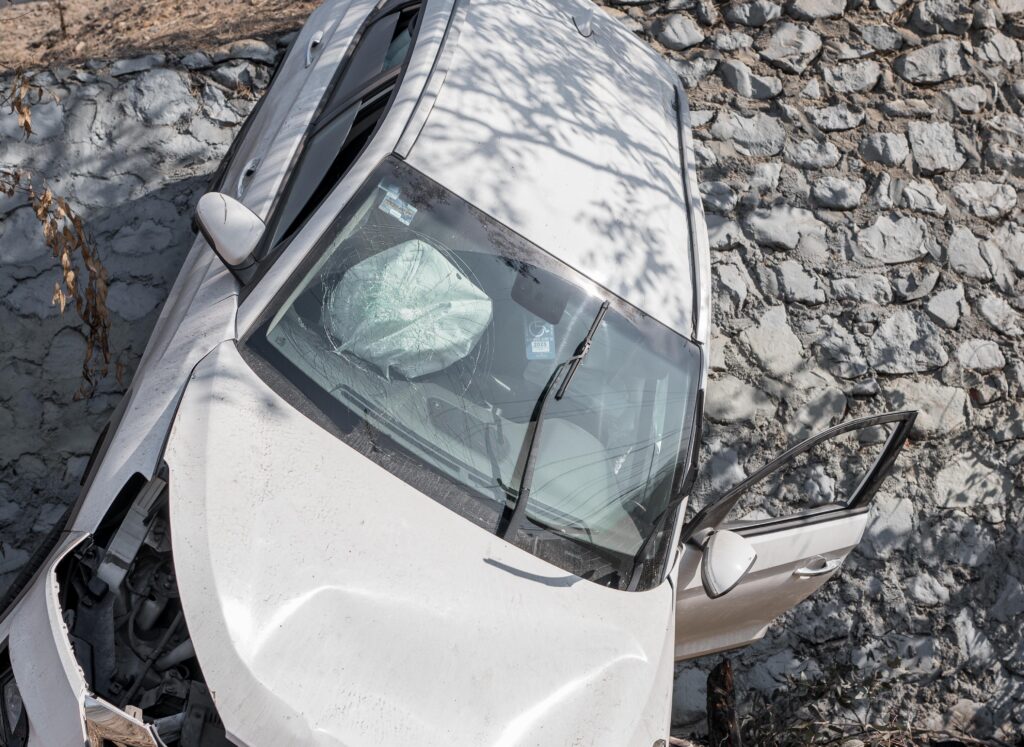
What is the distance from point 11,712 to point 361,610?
956 mm

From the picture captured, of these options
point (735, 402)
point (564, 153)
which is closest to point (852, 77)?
point (735, 402)

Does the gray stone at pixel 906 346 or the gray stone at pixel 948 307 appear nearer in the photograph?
the gray stone at pixel 906 346

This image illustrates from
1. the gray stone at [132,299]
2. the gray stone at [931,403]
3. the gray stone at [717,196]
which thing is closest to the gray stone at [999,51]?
the gray stone at [717,196]

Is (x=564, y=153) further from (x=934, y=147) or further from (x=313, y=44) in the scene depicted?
(x=934, y=147)

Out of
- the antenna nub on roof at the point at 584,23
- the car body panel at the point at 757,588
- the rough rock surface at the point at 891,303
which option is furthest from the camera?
the rough rock surface at the point at 891,303

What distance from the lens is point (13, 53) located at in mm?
6023

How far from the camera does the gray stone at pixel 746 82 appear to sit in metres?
6.40

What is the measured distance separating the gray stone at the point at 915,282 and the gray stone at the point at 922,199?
17.0 inches

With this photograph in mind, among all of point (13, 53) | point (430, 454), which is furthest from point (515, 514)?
point (13, 53)

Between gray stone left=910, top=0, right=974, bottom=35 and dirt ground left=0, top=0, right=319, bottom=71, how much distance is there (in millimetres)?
4059

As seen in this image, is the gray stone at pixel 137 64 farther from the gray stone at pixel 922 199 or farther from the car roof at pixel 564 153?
the gray stone at pixel 922 199

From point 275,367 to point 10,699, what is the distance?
1.17 metres

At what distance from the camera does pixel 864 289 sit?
5930 millimetres

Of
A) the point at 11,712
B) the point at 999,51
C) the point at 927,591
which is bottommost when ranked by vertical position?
the point at 927,591
